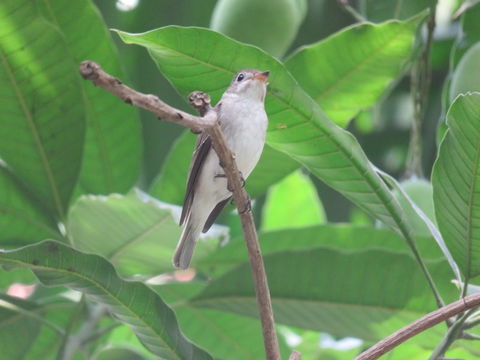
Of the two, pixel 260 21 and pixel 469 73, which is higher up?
pixel 260 21

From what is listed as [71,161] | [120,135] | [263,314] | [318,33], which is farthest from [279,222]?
[263,314]

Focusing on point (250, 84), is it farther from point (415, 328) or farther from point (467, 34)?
point (415, 328)

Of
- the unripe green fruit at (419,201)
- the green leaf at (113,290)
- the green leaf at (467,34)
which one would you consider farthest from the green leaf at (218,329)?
the green leaf at (467,34)

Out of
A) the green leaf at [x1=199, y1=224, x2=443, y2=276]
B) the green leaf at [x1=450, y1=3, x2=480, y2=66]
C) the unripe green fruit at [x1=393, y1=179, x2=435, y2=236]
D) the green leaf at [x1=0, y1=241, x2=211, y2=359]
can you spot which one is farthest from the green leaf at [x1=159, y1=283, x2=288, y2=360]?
the green leaf at [x1=450, y1=3, x2=480, y2=66]

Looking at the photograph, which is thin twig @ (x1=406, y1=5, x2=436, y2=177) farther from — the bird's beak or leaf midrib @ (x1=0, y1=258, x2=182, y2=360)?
leaf midrib @ (x1=0, y1=258, x2=182, y2=360)

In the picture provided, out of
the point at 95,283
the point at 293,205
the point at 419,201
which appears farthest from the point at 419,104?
the point at 95,283

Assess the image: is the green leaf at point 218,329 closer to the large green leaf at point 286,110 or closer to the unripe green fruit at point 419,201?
the unripe green fruit at point 419,201
